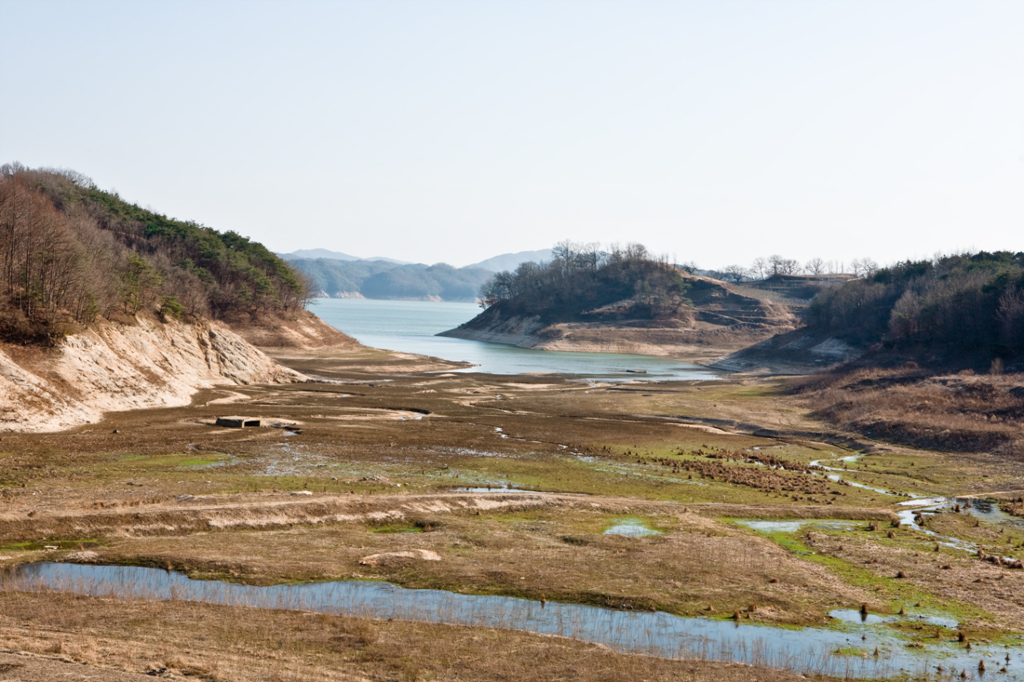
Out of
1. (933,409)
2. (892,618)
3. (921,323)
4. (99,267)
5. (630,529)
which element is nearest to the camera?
(892,618)

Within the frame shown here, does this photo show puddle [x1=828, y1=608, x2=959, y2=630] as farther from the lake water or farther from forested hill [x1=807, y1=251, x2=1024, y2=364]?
the lake water

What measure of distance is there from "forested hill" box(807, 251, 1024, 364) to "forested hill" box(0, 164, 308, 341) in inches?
3380

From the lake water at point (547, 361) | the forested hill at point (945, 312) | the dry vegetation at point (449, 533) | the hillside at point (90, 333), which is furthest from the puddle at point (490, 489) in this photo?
the lake water at point (547, 361)

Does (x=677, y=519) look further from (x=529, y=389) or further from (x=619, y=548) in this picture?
(x=529, y=389)

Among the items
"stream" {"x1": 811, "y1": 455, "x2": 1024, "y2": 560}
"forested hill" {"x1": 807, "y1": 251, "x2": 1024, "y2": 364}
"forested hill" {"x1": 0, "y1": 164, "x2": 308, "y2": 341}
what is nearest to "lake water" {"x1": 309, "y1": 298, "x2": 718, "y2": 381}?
"forested hill" {"x1": 807, "y1": 251, "x2": 1024, "y2": 364}

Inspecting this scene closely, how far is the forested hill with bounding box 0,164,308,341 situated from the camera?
5738 cm

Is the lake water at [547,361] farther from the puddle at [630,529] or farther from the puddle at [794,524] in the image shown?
the puddle at [630,529]

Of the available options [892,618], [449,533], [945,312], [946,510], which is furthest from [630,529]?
[945,312]

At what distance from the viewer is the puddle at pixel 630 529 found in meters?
29.4

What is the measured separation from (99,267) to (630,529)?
56.6 metres

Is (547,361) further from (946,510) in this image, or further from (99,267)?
(946,510)

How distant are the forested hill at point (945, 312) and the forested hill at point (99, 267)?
85.8 metres

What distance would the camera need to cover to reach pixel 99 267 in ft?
222

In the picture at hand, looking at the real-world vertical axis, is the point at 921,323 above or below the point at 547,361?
above
